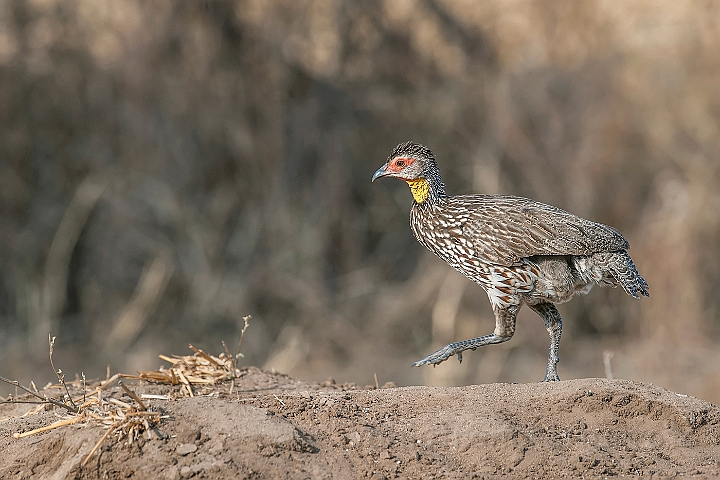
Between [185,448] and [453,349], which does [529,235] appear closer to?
[453,349]

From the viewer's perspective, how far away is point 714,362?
10906 mm

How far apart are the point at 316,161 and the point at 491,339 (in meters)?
9.04

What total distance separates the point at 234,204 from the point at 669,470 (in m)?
11.0

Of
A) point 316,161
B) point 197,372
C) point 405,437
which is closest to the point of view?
point 405,437

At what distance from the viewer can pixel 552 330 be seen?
6.39 meters

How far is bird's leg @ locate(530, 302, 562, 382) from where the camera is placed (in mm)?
6184

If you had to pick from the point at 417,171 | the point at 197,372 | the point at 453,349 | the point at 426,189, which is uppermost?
the point at 417,171

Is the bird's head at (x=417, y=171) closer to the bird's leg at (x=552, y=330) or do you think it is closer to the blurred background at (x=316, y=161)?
the bird's leg at (x=552, y=330)

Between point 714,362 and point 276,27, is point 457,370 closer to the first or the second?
point 714,362

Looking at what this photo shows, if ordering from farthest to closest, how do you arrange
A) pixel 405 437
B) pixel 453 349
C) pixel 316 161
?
pixel 316 161 < pixel 453 349 < pixel 405 437

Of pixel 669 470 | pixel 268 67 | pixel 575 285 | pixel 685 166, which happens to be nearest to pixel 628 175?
pixel 685 166

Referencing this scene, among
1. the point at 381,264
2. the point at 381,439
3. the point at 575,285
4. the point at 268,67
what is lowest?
the point at 381,439

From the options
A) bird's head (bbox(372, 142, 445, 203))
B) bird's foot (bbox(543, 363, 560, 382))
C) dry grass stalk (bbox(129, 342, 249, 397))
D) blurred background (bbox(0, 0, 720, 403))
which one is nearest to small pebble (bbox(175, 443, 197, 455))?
dry grass stalk (bbox(129, 342, 249, 397))

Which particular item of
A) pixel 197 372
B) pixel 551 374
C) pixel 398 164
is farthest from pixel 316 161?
pixel 197 372
